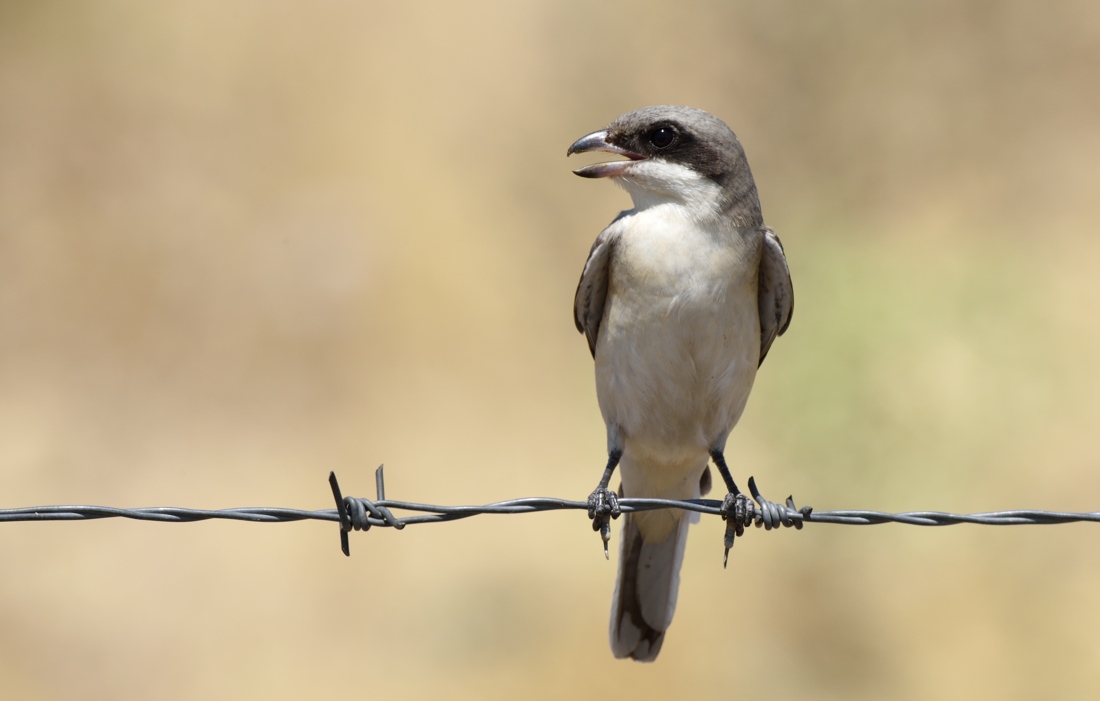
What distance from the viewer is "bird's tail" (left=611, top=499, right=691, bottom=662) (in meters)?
→ 6.32

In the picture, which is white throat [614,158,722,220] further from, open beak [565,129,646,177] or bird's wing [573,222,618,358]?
bird's wing [573,222,618,358]

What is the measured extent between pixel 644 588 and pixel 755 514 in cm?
123

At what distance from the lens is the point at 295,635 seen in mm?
10102

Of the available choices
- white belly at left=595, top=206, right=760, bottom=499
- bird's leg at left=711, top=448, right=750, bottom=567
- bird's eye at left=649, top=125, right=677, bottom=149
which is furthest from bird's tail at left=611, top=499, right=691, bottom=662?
bird's eye at left=649, top=125, right=677, bottom=149

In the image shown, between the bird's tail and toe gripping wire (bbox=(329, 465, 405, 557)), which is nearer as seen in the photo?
toe gripping wire (bbox=(329, 465, 405, 557))

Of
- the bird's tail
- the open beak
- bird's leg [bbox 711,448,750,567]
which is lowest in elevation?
the bird's tail

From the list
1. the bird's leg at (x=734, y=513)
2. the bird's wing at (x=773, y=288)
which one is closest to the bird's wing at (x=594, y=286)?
the bird's wing at (x=773, y=288)

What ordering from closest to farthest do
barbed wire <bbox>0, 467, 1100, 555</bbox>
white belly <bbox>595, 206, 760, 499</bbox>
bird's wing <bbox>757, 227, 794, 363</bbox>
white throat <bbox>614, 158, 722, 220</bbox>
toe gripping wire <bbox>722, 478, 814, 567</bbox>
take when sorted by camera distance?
barbed wire <bbox>0, 467, 1100, 555</bbox> < toe gripping wire <bbox>722, 478, 814, 567</bbox> < white belly <bbox>595, 206, 760, 499</bbox> < white throat <bbox>614, 158, 722, 220</bbox> < bird's wing <bbox>757, 227, 794, 363</bbox>

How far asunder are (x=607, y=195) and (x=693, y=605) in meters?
→ 5.42

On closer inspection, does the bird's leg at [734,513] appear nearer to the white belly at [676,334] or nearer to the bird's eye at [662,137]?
the white belly at [676,334]

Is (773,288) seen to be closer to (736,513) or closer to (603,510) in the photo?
(736,513)

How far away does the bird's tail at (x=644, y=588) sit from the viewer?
6324 millimetres

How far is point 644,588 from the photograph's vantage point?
21.0 feet

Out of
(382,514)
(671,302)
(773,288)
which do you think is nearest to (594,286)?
(671,302)
